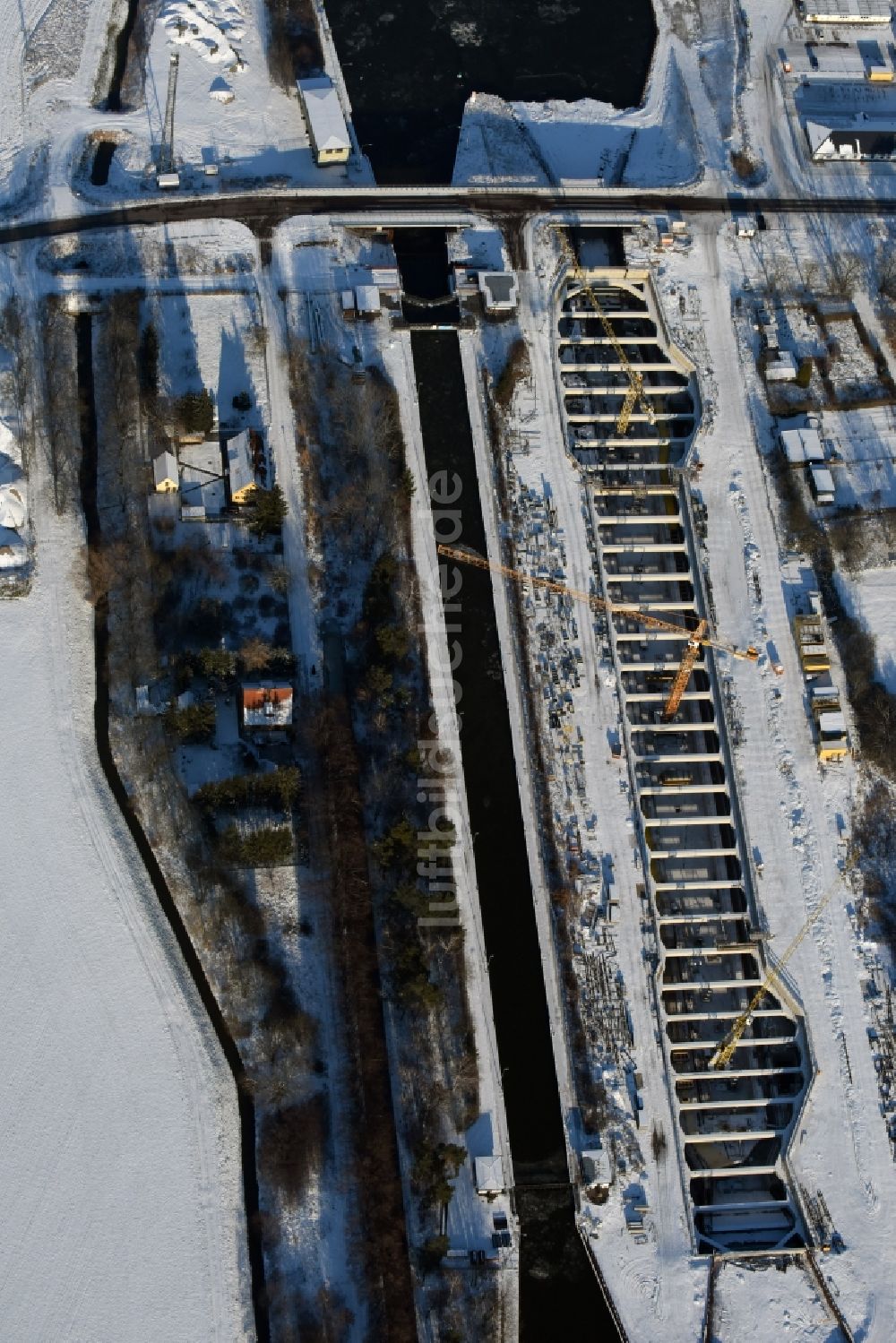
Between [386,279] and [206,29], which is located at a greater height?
[206,29]

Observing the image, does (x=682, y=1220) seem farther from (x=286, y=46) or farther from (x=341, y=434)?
(x=286, y=46)

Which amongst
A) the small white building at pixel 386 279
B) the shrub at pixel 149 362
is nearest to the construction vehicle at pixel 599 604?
the small white building at pixel 386 279

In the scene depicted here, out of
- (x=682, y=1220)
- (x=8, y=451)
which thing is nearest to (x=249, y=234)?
(x=8, y=451)

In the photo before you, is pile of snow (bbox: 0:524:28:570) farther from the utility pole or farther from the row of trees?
the utility pole

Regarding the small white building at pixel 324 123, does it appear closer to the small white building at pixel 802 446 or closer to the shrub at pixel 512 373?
the shrub at pixel 512 373

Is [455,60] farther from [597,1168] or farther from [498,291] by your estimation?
[597,1168]

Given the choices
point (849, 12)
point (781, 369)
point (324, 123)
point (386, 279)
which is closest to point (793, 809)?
point (781, 369)
